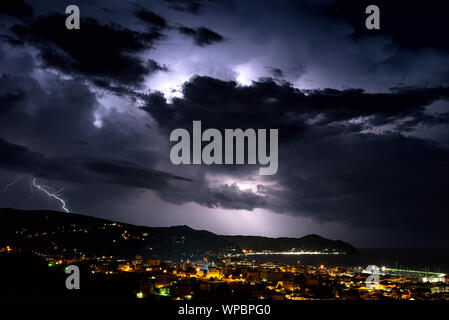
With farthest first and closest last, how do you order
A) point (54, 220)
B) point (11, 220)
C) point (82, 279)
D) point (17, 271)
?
point (54, 220) < point (11, 220) < point (82, 279) < point (17, 271)

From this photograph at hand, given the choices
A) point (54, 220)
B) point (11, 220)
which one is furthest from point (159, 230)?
point (11, 220)

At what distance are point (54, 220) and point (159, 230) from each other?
3509 centimetres

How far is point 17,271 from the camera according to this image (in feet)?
107

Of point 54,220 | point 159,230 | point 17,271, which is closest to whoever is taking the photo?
point 17,271

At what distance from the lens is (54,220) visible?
97938mm

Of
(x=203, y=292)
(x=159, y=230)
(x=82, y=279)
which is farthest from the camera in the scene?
(x=159, y=230)
